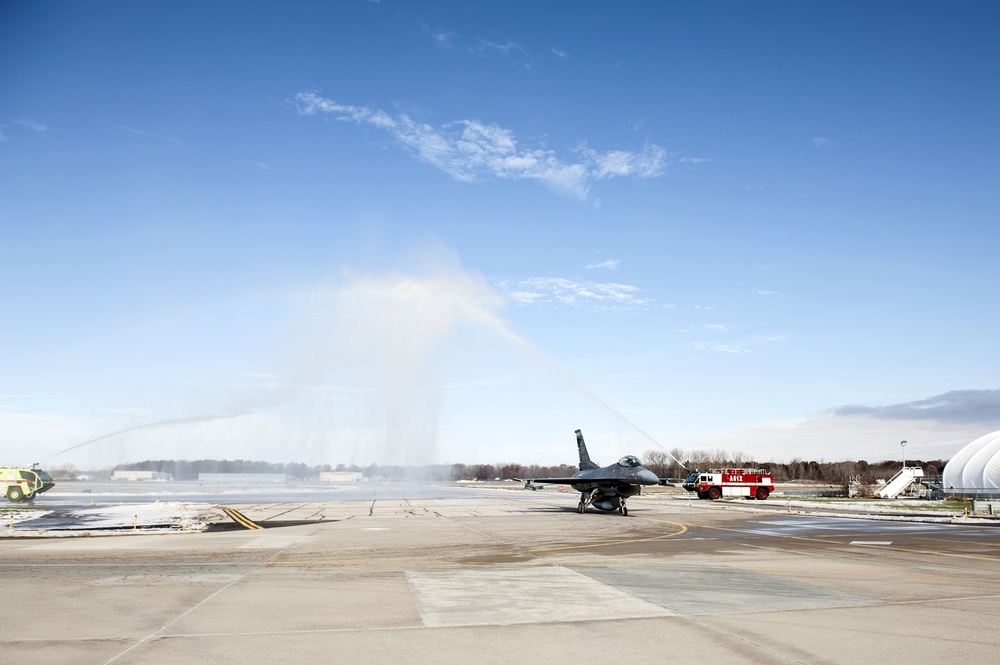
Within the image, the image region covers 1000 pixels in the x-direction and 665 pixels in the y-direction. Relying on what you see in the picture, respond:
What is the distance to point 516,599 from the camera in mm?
14570

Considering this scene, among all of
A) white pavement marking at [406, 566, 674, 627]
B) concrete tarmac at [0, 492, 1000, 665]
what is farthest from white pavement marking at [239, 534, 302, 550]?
white pavement marking at [406, 566, 674, 627]

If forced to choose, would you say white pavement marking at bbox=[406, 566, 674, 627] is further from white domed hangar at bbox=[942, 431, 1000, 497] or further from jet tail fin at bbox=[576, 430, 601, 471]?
white domed hangar at bbox=[942, 431, 1000, 497]

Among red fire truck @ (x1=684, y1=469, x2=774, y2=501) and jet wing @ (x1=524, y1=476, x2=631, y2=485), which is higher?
jet wing @ (x1=524, y1=476, x2=631, y2=485)

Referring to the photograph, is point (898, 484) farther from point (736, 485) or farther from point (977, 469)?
point (977, 469)

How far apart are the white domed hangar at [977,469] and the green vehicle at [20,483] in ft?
323

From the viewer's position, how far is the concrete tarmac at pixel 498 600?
10359 millimetres

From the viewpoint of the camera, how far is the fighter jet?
4312 cm

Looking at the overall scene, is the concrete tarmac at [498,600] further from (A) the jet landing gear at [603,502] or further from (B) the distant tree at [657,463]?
(B) the distant tree at [657,463]

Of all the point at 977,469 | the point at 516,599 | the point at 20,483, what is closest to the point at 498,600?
the point at 516,599

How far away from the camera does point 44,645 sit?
1060 centimetres

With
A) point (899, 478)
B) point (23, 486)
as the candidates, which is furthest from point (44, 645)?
point (899, 478)

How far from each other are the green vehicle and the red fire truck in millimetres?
63954

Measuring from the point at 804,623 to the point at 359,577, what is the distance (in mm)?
11035

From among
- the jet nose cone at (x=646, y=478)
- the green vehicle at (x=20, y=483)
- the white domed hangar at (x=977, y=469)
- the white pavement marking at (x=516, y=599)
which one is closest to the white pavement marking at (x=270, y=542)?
the white pavement marking at (x=516, y=599)
